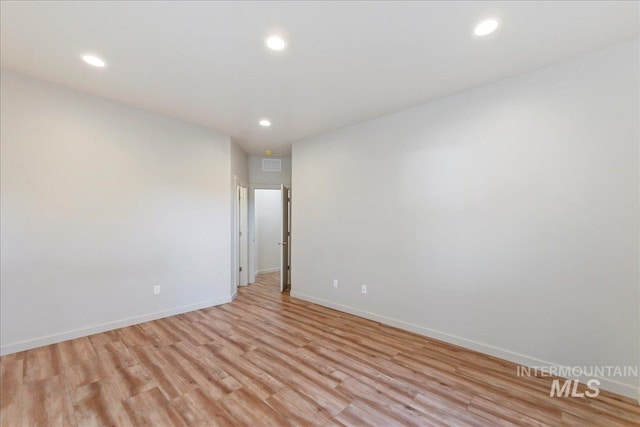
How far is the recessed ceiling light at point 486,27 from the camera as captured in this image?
6.22 ft

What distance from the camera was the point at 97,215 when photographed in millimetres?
3145

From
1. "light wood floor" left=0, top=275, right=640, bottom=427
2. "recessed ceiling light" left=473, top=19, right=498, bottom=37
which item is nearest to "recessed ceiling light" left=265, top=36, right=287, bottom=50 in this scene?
"recessed ceiling light" left=473, top=19, right=498, bottom=37

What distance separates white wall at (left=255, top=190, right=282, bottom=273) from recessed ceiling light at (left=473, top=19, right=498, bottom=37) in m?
5.60

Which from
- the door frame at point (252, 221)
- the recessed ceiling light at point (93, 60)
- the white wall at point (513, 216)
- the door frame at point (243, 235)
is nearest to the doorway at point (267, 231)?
the door frame at point (252, 221)

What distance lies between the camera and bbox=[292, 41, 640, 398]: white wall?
211 cm

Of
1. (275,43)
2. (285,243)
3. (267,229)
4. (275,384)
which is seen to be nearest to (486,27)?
(275,43)

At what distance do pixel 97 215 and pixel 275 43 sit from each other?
2903 mm

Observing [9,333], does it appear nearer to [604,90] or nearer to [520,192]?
[520,192]

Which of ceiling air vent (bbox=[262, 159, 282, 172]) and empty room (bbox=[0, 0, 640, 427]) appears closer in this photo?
empty room (bbox=[0, 0, 640, 427])

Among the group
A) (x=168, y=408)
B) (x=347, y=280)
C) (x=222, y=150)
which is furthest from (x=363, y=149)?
(x=168, y=408)

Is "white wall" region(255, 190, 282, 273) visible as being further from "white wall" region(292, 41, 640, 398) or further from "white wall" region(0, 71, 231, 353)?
"white wall" region(292, 41, 640, 398)

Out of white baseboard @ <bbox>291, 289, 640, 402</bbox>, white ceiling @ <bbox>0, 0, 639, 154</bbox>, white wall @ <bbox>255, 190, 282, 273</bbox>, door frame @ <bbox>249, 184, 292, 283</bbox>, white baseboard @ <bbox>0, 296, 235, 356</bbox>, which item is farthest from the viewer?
white wall @ <bbox>255, 190, 282, 273</bbox>

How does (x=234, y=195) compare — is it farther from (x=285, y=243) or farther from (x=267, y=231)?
(x=267, y=231)

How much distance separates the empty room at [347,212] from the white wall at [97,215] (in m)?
0.02
